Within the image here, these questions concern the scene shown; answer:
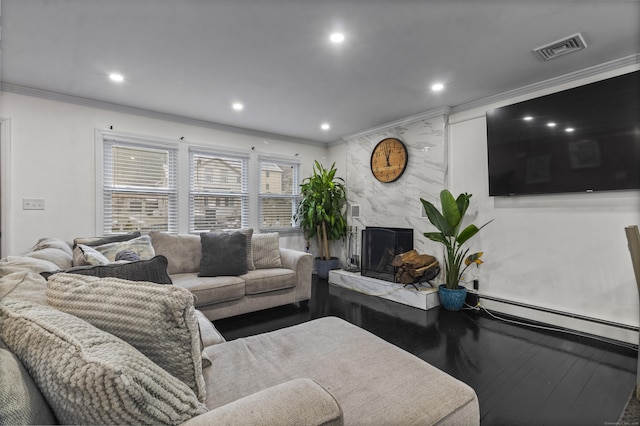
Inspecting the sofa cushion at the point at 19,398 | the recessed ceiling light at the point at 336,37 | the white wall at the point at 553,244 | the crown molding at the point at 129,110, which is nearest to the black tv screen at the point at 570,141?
the white wall at the point at 553,244

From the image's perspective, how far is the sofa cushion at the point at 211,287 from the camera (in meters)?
2.71

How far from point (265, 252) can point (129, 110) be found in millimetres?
2419

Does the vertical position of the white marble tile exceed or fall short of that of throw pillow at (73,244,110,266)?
it falls short

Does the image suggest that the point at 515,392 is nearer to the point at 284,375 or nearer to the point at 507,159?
the point at 284,375

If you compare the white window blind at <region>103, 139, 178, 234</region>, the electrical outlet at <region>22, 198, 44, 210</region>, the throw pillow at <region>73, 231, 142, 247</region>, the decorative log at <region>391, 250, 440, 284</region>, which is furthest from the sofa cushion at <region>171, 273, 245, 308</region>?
the decorative log at <region>391, 250, 440, 284</region>

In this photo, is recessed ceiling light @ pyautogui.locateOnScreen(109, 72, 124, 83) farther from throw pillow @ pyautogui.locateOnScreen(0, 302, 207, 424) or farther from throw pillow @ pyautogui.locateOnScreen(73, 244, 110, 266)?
throw pillow @ pyautogui.locateOnScreen(0, 302, 207, 424)

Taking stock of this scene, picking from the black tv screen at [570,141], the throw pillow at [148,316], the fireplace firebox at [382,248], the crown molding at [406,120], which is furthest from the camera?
the fireplace firebox at [382,248]

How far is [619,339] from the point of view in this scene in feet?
8.12

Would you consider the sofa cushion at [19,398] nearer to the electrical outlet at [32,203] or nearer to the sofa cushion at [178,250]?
the sofa cushion at [178,250]

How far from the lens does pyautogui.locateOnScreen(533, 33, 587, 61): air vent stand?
86.0 inches

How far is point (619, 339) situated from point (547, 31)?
2589 mm

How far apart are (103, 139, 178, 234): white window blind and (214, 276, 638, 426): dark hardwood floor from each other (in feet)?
5.93

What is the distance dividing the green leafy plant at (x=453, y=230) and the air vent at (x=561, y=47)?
1436 millimetres

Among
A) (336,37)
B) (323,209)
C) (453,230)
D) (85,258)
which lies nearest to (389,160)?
(323,209)
